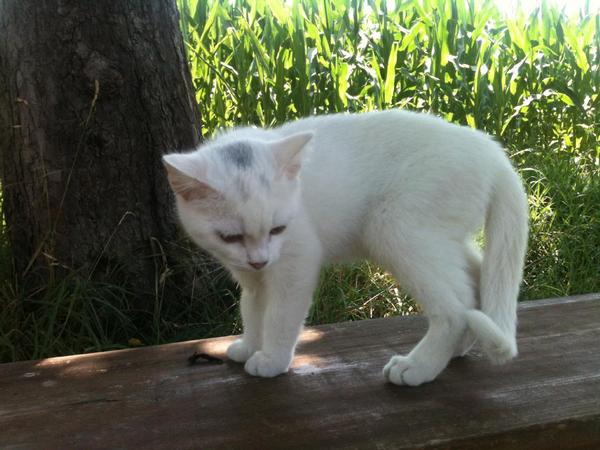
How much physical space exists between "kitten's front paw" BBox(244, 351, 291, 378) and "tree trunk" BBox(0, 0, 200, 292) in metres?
0.82

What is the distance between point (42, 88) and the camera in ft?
7.33

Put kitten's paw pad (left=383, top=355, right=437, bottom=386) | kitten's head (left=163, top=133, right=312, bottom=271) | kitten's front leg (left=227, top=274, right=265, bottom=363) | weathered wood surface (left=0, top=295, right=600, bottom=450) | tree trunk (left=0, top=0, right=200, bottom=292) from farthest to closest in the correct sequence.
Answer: tree trunk (left=0, top=0, right=200, bottom=292), kitten's front leg (left=227, top=274, right=265, bottom=363), kitten's paw pad (left=383, top=355, right=437, bottom=386), kitten's head (left=163, top=133, right=312, bottom=271), weathered wood surface (left=0, top=295, right=600, bottom=450)

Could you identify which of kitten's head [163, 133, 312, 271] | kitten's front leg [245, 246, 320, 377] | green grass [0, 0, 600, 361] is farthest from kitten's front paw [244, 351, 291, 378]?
green grass [0, 0, 600, 361]

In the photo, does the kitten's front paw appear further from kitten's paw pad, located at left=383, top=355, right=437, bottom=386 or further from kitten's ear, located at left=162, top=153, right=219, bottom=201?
kitten's ear, located at left=162, top=153, right=219, bottom=201

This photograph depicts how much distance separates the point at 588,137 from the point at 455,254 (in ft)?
9.13

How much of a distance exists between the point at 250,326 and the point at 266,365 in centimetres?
20

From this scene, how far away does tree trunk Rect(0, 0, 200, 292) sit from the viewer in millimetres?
2211

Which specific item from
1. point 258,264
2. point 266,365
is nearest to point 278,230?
point 258,264

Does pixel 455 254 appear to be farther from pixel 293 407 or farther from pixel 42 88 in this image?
pixel 42 88

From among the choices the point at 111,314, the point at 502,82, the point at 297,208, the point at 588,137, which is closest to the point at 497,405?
the point at 297,208

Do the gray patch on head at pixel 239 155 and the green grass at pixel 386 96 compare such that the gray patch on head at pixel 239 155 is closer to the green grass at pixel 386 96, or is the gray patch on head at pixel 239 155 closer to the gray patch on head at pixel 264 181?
the gray patch on head at pixel 264 181

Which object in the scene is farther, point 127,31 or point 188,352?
point 127,31

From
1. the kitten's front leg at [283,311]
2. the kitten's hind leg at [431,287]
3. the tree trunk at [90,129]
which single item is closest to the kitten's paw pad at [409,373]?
the kitten's hind leg at [431,287]

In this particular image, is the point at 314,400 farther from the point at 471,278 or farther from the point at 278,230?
the point at 471,278
